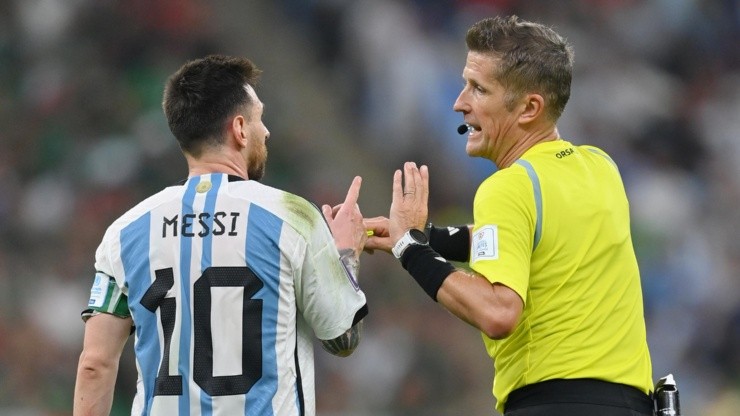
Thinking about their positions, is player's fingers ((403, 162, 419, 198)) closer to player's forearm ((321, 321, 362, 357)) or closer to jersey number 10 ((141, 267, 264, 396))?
player's forearm ((321, 321, 362, 357))

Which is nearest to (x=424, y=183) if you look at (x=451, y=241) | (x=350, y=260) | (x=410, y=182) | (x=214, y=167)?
(x=410, y=182)

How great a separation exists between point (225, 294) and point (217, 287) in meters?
0.03

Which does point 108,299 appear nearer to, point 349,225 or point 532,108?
point 349,225

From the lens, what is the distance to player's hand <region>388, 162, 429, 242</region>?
380cm

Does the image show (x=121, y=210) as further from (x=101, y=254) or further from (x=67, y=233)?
(x=101, y=254)

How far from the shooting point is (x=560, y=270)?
11.7ft

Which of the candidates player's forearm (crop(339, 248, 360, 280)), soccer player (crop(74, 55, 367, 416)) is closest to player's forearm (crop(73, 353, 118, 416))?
soccer player (crop(74, 55, 367, 416))

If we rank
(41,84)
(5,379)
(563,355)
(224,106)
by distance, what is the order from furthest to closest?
(41,84), (5,379), (224,106), (563,355)

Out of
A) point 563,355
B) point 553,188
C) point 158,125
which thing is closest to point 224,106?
point 553,188

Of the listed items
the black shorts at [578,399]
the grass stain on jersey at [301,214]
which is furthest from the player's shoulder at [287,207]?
the black shorts at [578,399]

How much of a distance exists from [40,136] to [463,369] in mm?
3709

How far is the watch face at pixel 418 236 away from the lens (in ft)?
12.2

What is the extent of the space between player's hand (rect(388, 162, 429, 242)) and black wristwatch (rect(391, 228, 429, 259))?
28 mm

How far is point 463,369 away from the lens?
843cm
